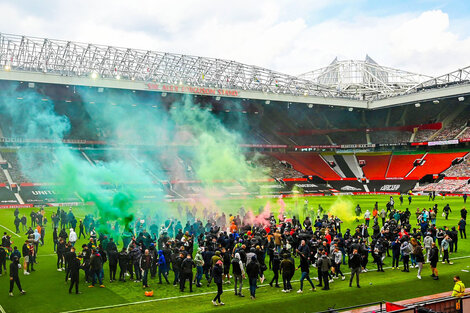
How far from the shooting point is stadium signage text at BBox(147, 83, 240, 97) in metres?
51.3

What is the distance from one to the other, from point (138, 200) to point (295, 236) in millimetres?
18742

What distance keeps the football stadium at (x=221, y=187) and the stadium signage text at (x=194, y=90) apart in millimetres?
180

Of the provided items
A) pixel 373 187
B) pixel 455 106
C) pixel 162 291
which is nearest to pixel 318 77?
pixel 455 106

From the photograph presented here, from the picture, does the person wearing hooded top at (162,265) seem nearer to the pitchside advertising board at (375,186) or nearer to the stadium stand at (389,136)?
the pitchside advertising board at (375,186)

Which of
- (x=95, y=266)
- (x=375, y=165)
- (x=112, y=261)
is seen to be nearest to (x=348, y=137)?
(x=375, y=165)

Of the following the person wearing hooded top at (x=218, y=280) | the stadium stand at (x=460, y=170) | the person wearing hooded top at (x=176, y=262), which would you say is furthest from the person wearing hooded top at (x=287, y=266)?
the stadium stand at (x=460, y=170)

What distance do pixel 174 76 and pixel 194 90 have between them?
317cm

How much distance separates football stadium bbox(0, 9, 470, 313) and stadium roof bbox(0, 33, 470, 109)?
0.21 metres

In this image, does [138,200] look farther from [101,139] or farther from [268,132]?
[268,132]

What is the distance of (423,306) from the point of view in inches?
364

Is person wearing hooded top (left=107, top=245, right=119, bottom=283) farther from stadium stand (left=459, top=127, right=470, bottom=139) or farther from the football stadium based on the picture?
stadium stand (left=459, top=127, right=470, bottom=139)

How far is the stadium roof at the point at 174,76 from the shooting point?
47156 mm

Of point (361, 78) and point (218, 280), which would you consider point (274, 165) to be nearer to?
point (361, 78)

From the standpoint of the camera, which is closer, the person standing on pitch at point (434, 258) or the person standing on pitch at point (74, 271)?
the person standing on pitch at point (74, 271)
